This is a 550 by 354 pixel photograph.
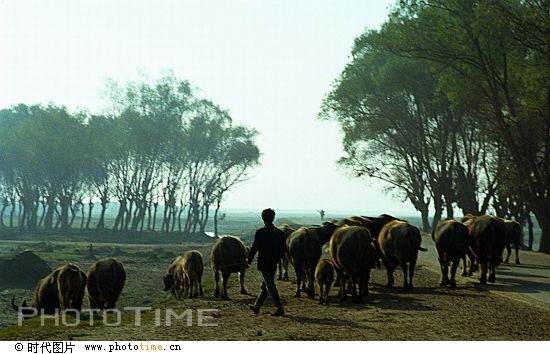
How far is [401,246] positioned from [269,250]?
19.1ft

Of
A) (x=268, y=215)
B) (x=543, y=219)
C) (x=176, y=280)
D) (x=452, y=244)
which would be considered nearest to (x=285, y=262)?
(x=176, y=280)

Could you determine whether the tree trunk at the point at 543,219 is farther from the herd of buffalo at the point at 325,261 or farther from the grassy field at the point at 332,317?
the herd of buffalo at the point at 325,261

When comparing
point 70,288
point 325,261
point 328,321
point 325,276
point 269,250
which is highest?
point 269,250

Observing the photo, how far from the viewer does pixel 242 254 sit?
1838cm

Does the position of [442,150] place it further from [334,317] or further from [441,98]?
[334,317]

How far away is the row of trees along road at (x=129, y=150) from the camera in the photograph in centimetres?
5525

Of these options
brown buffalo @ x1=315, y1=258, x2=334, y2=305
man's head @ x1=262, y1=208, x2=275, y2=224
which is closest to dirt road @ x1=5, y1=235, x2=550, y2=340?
brown buffalo @ x1=315, y1=258, x2=334, y2=305

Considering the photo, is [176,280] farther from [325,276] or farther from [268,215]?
[268,215]

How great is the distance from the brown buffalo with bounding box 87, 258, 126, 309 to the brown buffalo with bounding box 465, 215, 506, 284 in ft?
34.7

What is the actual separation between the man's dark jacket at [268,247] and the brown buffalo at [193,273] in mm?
5933

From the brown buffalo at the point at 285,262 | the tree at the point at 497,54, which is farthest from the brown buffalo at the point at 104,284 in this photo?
the tree at the point at 497,54

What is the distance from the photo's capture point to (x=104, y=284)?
1662 cm

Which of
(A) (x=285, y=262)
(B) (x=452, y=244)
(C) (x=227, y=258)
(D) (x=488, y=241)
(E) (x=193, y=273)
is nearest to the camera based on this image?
(C) (x=227, y=258)
